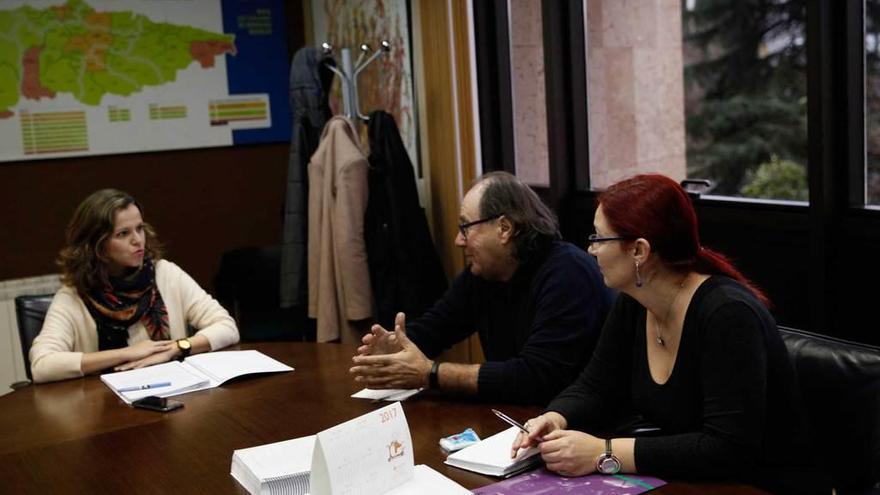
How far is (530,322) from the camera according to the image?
2445 millimetres

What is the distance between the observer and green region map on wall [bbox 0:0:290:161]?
449 cm

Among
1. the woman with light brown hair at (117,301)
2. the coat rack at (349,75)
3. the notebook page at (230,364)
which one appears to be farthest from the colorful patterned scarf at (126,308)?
the coat rack at (349,75)

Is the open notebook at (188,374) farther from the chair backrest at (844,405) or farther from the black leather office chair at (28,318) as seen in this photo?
the chair backrest at (844,405)

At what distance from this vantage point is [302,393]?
2.33 metres

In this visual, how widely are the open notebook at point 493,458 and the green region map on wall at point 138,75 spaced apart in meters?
3.50

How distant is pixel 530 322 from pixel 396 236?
5.20 ft

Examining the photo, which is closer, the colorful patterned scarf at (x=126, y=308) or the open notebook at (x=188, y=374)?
the open notebook at (x=188, y=374)

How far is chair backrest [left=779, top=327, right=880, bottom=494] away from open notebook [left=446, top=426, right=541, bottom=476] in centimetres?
57

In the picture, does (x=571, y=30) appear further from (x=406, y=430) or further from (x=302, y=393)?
(x=406, y=430)

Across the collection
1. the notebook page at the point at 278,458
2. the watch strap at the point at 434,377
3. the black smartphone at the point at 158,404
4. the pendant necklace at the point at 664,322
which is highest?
the pendant necklace at the point at 664,322

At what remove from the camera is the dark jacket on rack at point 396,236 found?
3.97m

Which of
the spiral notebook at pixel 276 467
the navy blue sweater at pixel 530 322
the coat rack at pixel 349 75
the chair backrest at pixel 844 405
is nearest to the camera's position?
the spiral notebook at pixel 276 467

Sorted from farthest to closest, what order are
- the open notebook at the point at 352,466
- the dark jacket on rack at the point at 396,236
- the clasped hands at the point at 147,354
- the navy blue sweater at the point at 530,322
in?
the dark jacket on rack at the point at 396,236 → the clasped hands at the point at 147,354 → the navy blue sweater at the point at 530,322 → the open notebook at the point at 352,466

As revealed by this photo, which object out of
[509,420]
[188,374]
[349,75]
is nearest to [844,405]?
[509,420]
